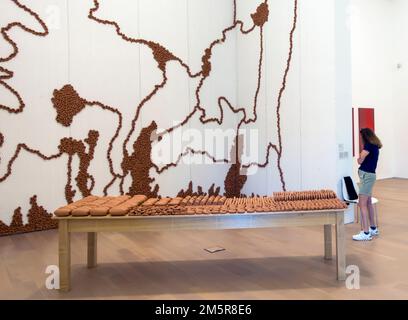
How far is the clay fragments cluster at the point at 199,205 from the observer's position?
2902mm

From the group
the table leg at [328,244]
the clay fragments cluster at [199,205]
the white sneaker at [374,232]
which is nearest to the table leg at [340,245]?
the clay fragments cluster at [199,205]

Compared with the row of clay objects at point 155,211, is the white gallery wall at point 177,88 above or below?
above

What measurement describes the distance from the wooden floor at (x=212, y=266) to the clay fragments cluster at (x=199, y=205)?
0.57 m

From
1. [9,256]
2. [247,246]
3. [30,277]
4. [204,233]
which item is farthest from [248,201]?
[9,256]

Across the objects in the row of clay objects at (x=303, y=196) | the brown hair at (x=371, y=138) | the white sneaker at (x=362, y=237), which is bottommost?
the white sneaker at (x=362, y=237)

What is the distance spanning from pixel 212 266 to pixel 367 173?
6.23ft

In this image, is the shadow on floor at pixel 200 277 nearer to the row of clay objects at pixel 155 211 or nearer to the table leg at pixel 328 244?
the table leg at pixel 328 244

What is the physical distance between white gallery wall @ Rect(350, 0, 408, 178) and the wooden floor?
474 centimetres

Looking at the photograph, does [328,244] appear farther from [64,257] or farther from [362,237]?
[64,257]

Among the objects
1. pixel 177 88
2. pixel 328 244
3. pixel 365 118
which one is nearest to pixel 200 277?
pixel 328 244

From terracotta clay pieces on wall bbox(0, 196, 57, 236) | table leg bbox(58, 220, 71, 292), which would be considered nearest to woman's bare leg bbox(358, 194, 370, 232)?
table leg bbox(58, 220, 71, 292)

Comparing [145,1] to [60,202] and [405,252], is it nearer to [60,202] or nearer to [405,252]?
[60,202]

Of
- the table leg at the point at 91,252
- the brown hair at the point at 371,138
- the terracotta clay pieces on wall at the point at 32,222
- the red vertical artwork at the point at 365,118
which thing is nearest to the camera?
the table leg at the point at 91,252

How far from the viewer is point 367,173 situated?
4023 mm
